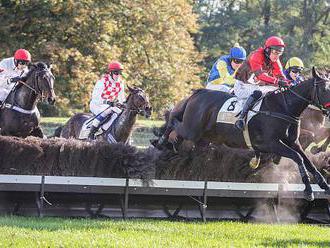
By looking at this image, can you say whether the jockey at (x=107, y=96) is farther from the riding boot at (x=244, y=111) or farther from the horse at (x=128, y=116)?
the riding boot at (x=244, y=111)

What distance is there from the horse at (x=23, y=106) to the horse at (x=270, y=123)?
264cm

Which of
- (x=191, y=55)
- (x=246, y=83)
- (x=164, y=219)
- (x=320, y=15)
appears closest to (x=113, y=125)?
(x=246, y=83)

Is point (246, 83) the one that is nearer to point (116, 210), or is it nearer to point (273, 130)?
point (273, 130)

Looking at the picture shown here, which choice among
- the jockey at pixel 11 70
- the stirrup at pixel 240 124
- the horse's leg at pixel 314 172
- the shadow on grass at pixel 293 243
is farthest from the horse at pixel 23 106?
the shadow on grass at pixel 293 243

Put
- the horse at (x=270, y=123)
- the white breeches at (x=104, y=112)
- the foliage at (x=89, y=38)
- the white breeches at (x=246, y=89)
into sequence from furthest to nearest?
the foliage at (x=89, y=38), the white breeches at (x=104, y=112), the white breeches at (x=246, y=89), the horse at (x=270, y=123)

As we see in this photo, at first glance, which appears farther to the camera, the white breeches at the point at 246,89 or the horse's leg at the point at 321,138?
the horse's leg at the point at 321,138

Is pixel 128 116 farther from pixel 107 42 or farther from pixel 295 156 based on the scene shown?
pixel 107 42

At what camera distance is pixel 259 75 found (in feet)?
39.1

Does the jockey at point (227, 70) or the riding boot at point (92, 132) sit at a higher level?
the jockey at point (227, 70)

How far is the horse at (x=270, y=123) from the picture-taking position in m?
11.0

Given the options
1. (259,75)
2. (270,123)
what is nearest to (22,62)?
(259,75)

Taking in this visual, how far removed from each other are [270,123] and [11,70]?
5.41 meters

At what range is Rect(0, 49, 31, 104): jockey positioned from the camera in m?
13.7

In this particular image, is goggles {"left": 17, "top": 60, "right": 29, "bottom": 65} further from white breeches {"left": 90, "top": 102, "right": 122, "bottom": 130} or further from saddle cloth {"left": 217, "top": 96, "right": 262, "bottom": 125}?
saddle cloth {"left": 217, "top": 96, "right": 262, "bottom": 125}
